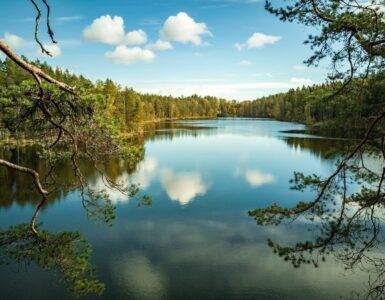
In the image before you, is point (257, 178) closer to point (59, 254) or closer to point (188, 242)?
point (188, 242)

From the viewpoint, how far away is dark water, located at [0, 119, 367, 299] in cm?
1719

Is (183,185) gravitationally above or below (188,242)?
above

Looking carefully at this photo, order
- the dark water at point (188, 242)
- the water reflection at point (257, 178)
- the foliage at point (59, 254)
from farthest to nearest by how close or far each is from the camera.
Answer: the water reflection at point (257, 178)
the dark water at point (188, 242)
the foliage at point (59, 254)

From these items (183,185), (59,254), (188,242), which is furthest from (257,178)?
(59,254)

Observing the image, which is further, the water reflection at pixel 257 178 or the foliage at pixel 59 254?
the water reflection at pixel 257 178

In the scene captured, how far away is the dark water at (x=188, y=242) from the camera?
17.2m

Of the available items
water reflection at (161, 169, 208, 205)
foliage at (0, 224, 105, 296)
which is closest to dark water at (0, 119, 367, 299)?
water reflection at (161, 169, 208, 205)

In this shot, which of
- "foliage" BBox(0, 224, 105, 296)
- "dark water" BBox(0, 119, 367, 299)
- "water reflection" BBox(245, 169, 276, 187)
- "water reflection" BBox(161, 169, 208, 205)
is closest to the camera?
"foliage" BBox(0, 224, 105, 296)

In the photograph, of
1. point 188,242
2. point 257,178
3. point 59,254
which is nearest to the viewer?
point 59,254

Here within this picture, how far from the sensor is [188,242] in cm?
2222

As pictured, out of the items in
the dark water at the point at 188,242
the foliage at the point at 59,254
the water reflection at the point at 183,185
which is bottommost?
the dark water at the point at 188,242

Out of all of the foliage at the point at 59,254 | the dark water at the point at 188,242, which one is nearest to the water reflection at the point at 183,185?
the dark water at the point at 188,242

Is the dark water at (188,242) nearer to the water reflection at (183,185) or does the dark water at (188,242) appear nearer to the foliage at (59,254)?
the water reflection at (183,185)

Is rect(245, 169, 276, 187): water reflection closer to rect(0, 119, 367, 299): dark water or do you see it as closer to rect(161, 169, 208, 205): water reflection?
rect(0, 119, 367, 299): dark water
